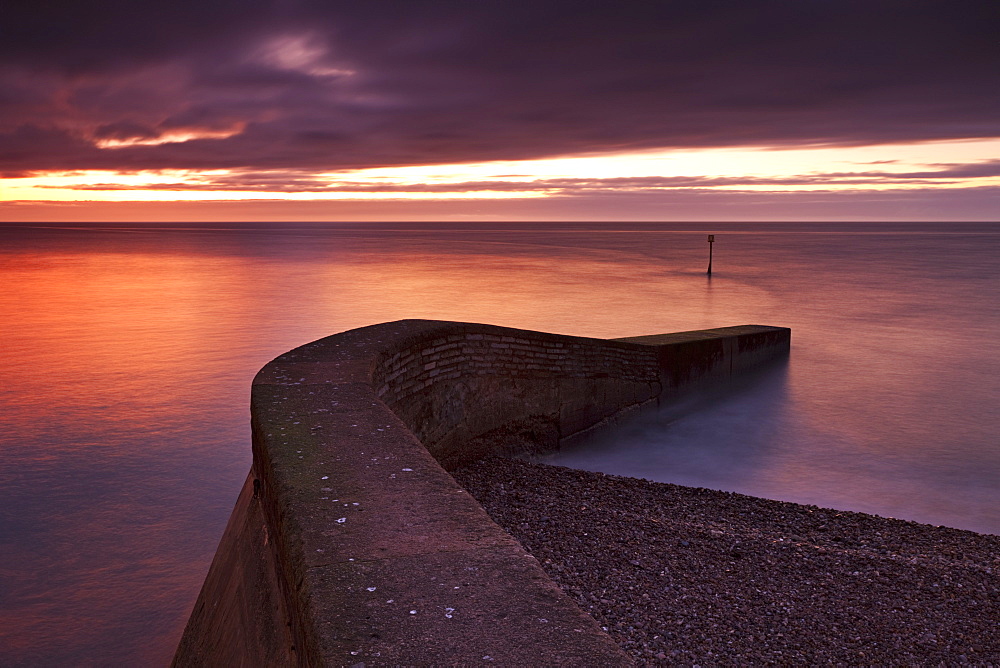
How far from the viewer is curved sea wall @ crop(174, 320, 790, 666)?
7.93 feet

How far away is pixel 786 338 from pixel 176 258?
136 ft

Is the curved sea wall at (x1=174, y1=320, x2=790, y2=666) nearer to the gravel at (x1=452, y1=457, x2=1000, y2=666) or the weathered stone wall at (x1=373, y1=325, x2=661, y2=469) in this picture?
the weathered stone wall at (x1=373, y1=325, x2=661, y2=469)

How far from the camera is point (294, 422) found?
4.71 meters

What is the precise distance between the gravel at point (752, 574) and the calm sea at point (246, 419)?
1895 millimetres

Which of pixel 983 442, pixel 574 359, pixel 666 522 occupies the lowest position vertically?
pixel 983 442

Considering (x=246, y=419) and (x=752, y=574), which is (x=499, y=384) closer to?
(x=752, y=574)

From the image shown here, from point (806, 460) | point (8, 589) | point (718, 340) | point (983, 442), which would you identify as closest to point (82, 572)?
point (8, 589)

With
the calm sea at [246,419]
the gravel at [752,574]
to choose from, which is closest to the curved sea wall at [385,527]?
the gravel at [752,574]

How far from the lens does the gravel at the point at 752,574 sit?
4.25 m

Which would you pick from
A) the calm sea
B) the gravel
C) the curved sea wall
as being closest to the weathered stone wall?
the curved sea wall

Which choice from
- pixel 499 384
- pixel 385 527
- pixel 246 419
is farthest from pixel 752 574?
pixel 246 419

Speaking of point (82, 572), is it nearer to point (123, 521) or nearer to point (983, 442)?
point (123, 521)

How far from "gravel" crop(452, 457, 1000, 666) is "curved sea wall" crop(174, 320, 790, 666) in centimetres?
125

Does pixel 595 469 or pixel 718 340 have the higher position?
pixel 718 340
